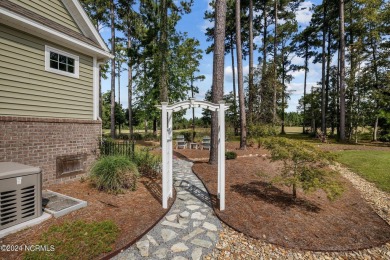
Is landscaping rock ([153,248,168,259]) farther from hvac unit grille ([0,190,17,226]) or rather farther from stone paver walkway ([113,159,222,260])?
hvac unit grille ([0,190,17,226])

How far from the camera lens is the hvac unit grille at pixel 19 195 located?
3.09 meters

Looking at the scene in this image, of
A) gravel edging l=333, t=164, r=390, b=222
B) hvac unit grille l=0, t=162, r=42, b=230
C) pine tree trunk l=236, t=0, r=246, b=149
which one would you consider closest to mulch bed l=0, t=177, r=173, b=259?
hvac unit grille l=0, t=162, r=42, b=230

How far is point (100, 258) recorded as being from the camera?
2611mm

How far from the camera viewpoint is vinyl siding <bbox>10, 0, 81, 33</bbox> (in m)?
5.50

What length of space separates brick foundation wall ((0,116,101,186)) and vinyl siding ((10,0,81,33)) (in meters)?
3.33

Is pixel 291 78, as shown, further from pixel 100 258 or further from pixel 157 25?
pixel 100 258

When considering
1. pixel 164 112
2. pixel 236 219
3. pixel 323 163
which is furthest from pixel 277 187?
pixel 164 112

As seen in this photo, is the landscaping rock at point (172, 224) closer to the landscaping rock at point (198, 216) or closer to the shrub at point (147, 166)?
the landscaping rock at point (198, 216)

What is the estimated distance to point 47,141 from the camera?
17.6 ft

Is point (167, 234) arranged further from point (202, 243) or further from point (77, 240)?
point (77, 240)

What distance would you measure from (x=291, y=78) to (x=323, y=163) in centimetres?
2630

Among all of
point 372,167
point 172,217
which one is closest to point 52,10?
point 172,217

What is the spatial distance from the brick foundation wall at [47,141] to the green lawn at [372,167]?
8129 millimetres

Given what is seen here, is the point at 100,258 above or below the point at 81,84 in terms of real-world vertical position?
below
